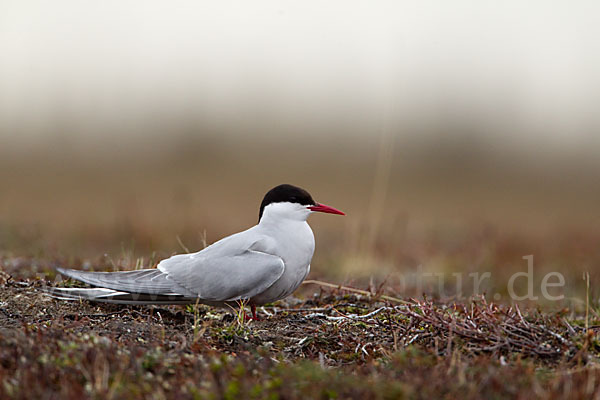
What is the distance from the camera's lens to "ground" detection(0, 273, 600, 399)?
279cm

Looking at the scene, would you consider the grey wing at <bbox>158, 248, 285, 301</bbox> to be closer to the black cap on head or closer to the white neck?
the white neck

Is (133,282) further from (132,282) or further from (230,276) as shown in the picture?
(230,276)

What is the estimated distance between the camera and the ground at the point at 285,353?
279 centimetres

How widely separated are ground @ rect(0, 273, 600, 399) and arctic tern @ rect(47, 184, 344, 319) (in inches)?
5.1

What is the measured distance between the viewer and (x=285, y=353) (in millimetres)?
3695

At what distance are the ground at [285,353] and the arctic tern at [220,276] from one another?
0.13 meters

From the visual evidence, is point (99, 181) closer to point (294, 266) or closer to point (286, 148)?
point (286, 148)

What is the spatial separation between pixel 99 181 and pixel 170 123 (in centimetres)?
666

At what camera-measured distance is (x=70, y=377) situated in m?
2.86

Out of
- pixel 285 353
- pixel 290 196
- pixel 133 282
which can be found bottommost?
pixel 285 353

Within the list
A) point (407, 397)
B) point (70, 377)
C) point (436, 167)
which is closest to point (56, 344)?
point (70, 377)

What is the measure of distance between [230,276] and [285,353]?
26.3 inches

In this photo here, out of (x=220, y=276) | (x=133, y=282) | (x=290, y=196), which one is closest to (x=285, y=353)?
(x=220, y=276)

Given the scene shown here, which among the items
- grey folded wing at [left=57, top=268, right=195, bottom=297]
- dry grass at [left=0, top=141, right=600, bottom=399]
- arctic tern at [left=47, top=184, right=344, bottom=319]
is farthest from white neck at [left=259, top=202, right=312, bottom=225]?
grey folded wing at [left=57, top=268, right=195, bottom=297]
